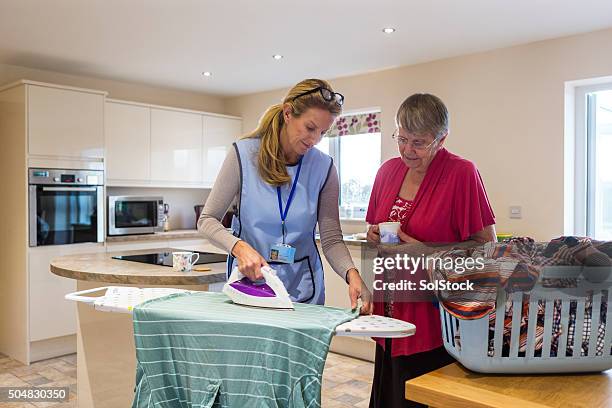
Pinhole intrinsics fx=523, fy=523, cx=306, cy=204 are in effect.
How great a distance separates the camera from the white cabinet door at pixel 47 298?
3.92m

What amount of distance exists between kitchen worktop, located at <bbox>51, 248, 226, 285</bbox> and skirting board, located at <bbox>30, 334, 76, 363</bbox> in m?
1.87

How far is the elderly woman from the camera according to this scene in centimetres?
136

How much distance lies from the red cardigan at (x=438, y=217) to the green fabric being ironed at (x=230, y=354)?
9.0 inches

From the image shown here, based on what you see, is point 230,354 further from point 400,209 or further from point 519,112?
point 519,112

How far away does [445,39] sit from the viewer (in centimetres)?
354

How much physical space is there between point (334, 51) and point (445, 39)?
809 millimetres

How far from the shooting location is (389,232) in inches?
56.5

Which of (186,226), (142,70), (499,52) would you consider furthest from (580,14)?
(186,226)

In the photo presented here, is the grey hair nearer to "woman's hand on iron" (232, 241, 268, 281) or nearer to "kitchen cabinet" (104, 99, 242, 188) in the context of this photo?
"woman's hand on iron" (232, 241, 268, 281)

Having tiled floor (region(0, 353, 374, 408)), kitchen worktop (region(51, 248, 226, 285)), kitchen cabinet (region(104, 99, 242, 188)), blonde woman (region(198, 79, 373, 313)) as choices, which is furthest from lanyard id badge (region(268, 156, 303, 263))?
kitchen cabinet (region(104, 99, 242, 188))

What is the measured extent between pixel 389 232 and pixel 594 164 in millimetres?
2800

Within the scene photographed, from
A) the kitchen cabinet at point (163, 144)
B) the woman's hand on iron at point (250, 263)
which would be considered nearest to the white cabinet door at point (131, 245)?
the kitchen cabinet at point (163, 144)

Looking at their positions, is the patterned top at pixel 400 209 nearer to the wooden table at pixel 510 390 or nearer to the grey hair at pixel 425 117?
the grey hair at pixel 425 117

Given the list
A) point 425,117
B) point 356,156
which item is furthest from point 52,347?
point 425,117
